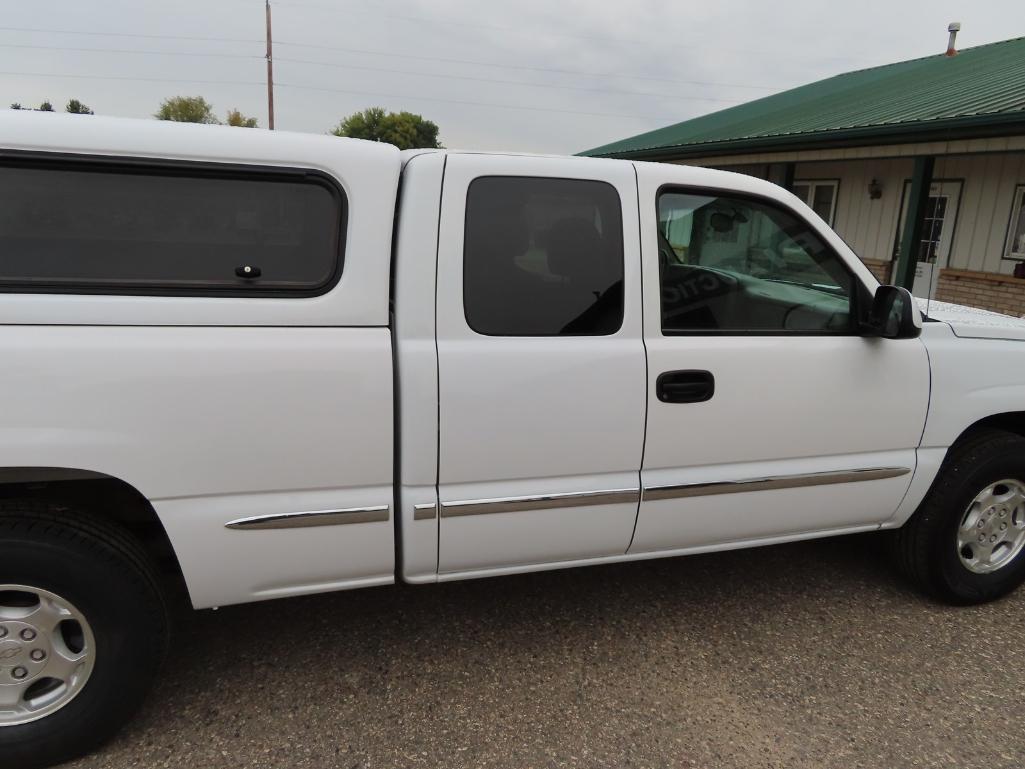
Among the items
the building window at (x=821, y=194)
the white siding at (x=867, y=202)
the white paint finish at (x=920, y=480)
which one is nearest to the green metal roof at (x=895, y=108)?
the white siding at (x=867, y=202)

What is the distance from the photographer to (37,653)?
2.19 meters

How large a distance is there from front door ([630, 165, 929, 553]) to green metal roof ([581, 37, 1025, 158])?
716 cm

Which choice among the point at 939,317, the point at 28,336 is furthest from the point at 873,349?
the point at 28,336

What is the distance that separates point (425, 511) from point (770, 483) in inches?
52.9

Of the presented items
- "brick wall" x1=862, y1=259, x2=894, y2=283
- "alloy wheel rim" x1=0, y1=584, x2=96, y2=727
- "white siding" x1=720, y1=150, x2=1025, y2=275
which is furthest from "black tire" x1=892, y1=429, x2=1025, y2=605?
"brick wall" x1=862, y1=259, x2=894, y2=283

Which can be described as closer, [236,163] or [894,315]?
[236,163]

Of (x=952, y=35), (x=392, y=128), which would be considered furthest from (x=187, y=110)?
(x=952, y=35)

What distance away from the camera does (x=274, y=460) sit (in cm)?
222

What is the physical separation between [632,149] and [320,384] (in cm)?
1850

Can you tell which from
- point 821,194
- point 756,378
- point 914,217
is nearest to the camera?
point 756,378

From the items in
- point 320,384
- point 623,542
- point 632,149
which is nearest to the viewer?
point 320,384

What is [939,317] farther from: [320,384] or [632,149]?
[632,149]

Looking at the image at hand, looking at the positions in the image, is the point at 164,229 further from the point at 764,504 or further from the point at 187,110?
the point at 187,110

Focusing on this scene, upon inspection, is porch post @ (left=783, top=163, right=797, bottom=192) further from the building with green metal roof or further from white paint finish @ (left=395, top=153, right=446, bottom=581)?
white paint finish @ (left=395, top=153, right=446, bottom=581)
